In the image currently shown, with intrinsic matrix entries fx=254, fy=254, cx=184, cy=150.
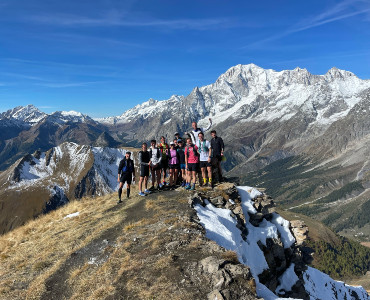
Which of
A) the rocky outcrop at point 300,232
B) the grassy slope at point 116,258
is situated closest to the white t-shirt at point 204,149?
the grassy slope at point 116,258

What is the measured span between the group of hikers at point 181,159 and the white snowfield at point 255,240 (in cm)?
437

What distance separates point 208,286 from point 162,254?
365 cm

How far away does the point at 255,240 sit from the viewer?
2494cm

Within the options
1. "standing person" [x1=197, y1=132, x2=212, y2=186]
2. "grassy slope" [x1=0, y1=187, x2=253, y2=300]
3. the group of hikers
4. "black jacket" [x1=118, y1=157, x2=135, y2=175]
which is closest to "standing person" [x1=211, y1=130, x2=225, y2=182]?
the group of hikers

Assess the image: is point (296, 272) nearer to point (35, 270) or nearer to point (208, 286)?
point (208, 286)

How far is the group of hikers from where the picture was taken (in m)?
25.6

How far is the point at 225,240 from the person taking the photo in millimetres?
17891

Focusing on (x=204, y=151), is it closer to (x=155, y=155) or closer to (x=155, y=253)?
(x=155, y=155)

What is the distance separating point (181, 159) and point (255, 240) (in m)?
11.3

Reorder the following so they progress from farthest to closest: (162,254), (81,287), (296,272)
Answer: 1. (296,272)
2. (162,254)
3. (81,287)

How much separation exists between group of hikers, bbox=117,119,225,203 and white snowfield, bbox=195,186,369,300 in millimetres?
4369

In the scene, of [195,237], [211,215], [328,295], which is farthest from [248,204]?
[328,295]

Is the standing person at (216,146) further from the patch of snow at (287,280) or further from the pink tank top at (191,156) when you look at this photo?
the patch of snow at (287,280)

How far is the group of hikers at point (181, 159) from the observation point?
25578 mm
